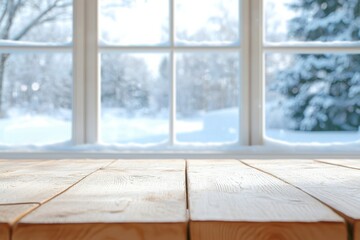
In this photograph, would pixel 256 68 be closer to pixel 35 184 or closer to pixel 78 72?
pixel 78 72

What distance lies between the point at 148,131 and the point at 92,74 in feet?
1.25

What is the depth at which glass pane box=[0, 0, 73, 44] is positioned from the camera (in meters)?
2.10

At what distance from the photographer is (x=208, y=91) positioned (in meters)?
2.10

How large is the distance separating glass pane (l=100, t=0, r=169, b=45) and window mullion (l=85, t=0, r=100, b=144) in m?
0.05

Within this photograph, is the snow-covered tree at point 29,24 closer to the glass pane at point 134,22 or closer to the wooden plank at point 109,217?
the glass pane at point 134,22

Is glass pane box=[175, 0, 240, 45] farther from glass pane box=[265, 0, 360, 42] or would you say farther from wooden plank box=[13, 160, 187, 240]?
wooden plank box=[13, 160, 187, 240]

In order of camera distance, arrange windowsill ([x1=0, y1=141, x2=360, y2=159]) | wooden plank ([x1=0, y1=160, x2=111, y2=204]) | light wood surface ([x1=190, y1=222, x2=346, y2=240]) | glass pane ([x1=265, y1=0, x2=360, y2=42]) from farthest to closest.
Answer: glass pane ([x1=265, y1=0, x2=360, y2=42])
windowsill ([x1=0, y1=141, x2=360, y2=159])
wooden plank ([x1=0, y1=160, x2=111, y2=204])
light wood surface ([x1=190, y1=222, x2=346, y2=240])

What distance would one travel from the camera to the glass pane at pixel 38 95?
210 centimetres

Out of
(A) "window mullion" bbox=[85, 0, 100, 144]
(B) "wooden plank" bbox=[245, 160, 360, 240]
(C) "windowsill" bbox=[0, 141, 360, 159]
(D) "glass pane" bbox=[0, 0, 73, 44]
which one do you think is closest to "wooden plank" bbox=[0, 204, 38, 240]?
(B) "wooden plank" bbox=[245, 160, 360, 240]

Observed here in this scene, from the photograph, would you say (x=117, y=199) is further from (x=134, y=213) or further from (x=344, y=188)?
(x=344, y=188)

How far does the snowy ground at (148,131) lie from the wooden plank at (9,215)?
1.58 m

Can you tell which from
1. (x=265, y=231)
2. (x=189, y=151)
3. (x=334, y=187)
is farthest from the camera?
(x=189, y=151)

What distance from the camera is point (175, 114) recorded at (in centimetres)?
211

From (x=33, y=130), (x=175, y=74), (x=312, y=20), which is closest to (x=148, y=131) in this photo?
(x=175, y=74)
